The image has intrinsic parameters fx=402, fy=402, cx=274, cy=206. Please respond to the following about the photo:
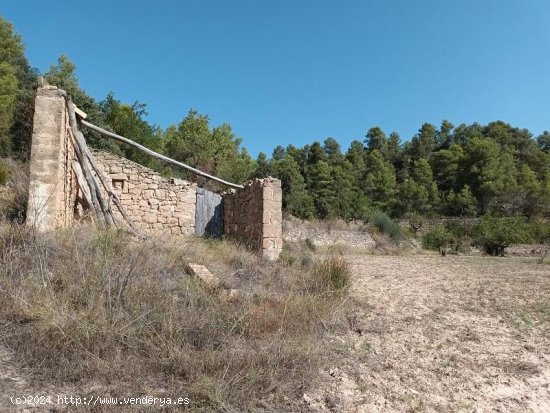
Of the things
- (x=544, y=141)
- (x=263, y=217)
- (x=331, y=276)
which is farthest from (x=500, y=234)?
(x=544, y=141)

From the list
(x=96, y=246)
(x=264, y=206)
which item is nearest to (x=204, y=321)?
(x=96, y=246)

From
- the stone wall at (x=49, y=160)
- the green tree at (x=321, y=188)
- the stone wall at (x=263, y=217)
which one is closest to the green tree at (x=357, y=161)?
the green tree at (x=321, y=188)

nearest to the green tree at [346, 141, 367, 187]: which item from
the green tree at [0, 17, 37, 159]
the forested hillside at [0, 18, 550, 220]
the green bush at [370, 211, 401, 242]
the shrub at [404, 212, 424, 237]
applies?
the forested hillside at [0, 18, 550, 220]

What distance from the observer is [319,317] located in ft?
14.4

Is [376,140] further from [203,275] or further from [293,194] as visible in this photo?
[203,275]

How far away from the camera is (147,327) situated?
322cm

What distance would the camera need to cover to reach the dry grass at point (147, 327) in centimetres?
273

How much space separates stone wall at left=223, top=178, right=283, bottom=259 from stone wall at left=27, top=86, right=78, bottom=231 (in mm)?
3418

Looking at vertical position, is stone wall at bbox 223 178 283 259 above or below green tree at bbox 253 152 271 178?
below

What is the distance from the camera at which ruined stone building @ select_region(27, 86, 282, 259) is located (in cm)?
536

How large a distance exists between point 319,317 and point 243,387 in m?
1.78

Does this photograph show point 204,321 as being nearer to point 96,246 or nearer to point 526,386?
point 96,246

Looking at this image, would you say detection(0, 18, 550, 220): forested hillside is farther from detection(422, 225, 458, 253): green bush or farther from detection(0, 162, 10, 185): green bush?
detection(422, 225, 458, 253): green bush

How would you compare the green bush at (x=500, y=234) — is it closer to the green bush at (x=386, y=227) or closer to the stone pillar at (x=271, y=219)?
the green bush at (x=386, y=227)
